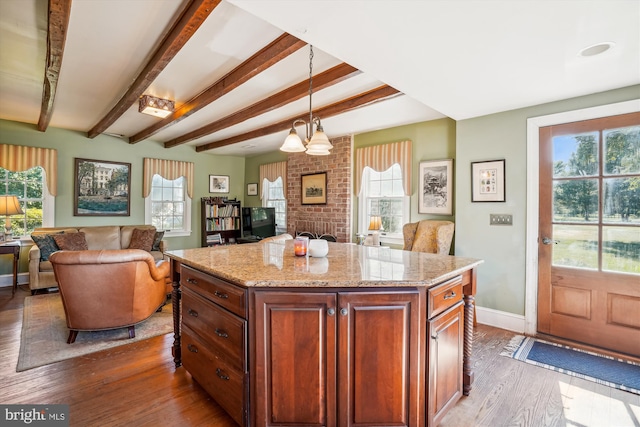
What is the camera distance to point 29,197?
4754 mm

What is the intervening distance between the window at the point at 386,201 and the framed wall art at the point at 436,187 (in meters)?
0.29

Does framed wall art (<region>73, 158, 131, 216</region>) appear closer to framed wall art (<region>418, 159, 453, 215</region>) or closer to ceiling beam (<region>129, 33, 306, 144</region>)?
ceiling beam (<region>129, 33, 306, 144</region>)

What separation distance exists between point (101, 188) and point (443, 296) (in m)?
5.83

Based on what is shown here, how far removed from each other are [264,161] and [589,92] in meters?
5.26

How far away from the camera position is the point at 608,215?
265 centimetres

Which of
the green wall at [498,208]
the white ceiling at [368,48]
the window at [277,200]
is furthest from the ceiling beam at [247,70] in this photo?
the window at [277,200]

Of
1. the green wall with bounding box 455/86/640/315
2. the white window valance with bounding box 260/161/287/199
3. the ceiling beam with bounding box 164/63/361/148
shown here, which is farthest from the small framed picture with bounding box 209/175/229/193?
the green wall with bounding box 455/86/640/315

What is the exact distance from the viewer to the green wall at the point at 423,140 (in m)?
3.81

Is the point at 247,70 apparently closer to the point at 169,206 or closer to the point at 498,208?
the point at 498,208

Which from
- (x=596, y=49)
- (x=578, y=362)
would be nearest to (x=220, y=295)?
(x=596, y=49)

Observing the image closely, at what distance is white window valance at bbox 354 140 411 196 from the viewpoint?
416 centimetres

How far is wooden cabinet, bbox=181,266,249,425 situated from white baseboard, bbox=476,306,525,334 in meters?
2.79

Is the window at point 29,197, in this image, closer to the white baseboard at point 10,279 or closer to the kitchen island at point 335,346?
the white baseboard at point 10,279

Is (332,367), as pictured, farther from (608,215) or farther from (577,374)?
(608,215)
